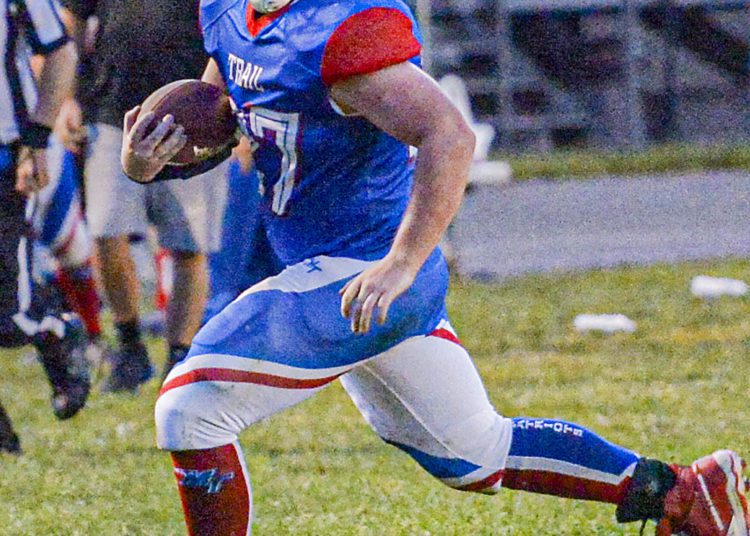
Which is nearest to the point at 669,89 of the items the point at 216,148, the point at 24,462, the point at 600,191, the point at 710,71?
the point at 710,71

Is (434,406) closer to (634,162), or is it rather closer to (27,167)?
(27,167)

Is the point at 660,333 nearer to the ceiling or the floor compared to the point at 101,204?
nearer to the floor

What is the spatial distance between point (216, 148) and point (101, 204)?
275 cm

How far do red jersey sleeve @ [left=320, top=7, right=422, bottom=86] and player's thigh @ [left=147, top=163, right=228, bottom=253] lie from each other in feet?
9.74

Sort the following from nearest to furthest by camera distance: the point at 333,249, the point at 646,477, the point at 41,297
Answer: the point at 333,249
the point at 646,477
the point at 41,297

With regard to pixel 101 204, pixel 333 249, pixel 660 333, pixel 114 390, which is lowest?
pixel 660 333

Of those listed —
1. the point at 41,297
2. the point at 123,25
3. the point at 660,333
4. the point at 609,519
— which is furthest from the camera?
the point at 660,333

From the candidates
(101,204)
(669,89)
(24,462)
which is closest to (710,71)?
(669,89)

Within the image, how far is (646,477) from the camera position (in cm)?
375

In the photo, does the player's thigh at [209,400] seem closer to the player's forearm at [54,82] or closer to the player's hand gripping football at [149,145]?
the player's hand gripping football at [149,145]

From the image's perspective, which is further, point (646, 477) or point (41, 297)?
point (41, 297)

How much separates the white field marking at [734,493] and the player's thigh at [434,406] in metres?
0.52

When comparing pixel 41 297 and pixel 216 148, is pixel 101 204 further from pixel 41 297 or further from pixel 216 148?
pixel 216 148

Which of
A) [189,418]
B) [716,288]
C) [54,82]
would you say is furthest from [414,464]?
[716,288]
